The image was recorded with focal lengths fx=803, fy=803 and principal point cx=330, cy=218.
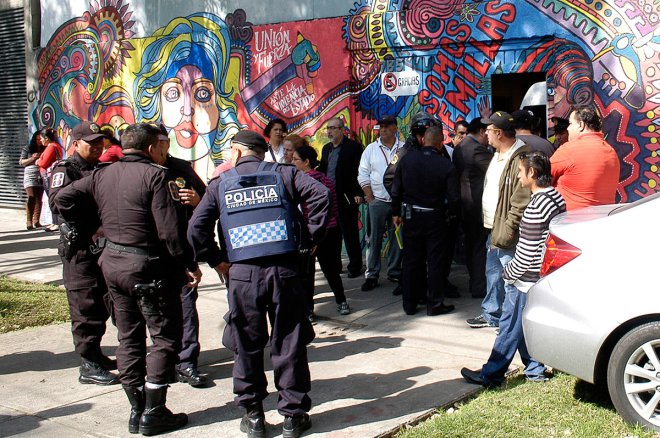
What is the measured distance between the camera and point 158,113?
13.1 metres

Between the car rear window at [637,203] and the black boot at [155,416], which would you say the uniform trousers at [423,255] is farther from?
the black boot at [155,416]

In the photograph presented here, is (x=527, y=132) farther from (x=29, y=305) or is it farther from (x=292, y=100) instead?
(x=29, y=305)

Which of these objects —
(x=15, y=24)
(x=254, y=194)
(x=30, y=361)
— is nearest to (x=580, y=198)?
(x=254, y=194)

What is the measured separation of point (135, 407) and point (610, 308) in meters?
2.99

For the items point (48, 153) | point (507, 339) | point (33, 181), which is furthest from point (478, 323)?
point (33, 181)

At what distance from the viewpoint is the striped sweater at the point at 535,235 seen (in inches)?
210

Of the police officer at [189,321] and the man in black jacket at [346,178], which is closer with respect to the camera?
the police officer at [189,321]

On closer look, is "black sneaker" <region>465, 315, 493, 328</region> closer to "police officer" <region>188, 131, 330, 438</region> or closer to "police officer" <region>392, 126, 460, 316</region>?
"police officer" <region>392, 126, 460, 316</region>

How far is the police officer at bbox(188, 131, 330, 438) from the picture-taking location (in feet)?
15.8

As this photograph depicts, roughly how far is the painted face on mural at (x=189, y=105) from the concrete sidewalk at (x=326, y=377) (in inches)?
177

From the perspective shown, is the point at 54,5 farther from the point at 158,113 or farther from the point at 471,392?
the point at 471,392

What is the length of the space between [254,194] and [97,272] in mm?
2040

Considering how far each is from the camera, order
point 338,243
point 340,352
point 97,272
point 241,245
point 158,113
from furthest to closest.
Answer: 1. point 158,113
2. point 338,243
3. point 340,352
4. point 97,272
5. point 241,245

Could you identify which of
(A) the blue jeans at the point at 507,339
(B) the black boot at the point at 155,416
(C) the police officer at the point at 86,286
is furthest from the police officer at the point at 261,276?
(C) the police officer at the point at 86,286
